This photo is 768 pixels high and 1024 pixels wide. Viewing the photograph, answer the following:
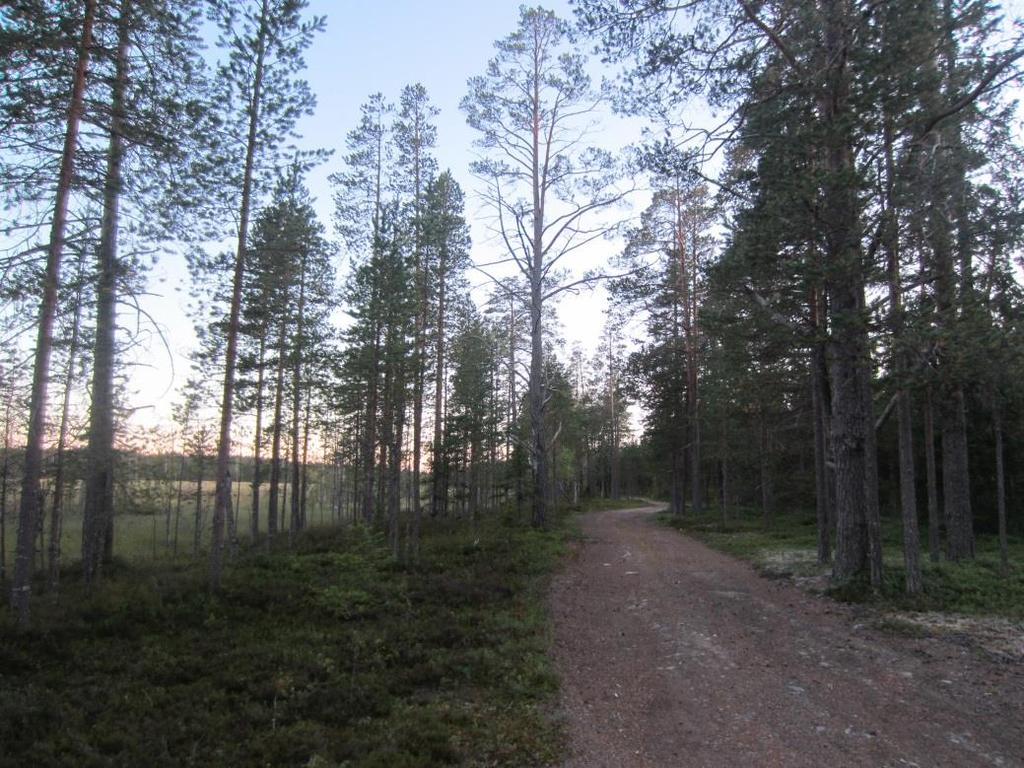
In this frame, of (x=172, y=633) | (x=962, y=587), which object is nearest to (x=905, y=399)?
(x=962, y=587)

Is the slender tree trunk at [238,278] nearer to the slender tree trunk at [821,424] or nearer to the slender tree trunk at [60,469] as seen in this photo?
the slender tree trunk at [60,469]

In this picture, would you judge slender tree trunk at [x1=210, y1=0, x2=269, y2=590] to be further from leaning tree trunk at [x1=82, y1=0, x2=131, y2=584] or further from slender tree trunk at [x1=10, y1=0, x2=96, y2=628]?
slender tree trunk at [x1=10, y1=0, x2=96, y2=628]

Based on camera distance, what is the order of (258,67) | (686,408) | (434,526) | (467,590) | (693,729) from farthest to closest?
1. (686,408)
2. (434,526)
3. (258,67)
4. (467,590)
5. (693,729)

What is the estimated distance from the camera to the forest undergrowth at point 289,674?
461cm

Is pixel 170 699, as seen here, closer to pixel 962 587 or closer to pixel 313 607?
pixel 313 607

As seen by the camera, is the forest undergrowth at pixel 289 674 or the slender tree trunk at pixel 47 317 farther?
the slender tree trunk at pixel 47 317

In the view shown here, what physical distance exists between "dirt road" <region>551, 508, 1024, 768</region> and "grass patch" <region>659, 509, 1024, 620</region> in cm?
104

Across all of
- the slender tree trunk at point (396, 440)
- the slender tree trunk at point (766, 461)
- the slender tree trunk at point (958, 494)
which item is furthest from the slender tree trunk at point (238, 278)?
the slender tree trunk at point (766, 461)

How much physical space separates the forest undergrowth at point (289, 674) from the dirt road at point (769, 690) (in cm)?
58

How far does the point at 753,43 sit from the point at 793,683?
9.07 metres

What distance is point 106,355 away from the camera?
10.6 metres

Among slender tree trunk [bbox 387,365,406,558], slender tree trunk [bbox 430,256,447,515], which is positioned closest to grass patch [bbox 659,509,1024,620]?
slender tree trunk [bbox 387,365,406,558]

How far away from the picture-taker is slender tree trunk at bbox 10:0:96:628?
729 centimetres

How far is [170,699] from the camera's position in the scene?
18.5 feet
